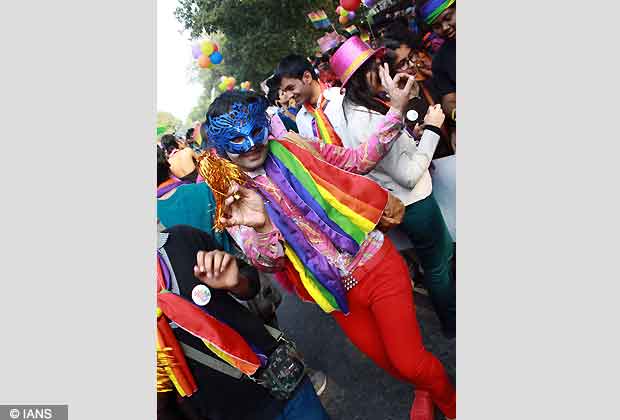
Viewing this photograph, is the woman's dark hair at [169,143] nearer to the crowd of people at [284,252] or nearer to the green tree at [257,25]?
the green tree at [257,25]

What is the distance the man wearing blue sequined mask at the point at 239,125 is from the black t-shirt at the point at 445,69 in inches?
51.1

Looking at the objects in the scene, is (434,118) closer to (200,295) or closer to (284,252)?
(284,252)

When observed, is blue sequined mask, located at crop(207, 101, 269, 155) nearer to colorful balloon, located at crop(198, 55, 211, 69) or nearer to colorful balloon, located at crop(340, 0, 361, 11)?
colorful balloon, located at crop(340, 0, 361, 11)

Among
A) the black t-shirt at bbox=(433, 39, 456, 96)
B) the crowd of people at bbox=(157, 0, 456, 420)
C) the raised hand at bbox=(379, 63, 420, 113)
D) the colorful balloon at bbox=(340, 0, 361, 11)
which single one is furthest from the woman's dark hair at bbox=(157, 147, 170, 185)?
the colorful balloon at bbox=(340, 0, 361, 11)

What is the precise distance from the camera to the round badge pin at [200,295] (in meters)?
1.33

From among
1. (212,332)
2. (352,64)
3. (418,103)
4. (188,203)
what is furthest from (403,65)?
(212,332)

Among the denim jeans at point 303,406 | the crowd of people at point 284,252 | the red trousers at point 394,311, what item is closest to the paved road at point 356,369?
the crowd of people at point 284,252

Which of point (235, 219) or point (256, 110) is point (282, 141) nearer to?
point (256, 110)

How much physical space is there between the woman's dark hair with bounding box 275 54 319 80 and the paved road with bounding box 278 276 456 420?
172cm

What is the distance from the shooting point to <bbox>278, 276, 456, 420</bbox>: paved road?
2.22 m

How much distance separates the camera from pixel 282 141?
61.3 inches

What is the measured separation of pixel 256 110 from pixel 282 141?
177mm

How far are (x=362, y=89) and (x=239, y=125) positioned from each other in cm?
89

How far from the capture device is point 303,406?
1.59 metres
